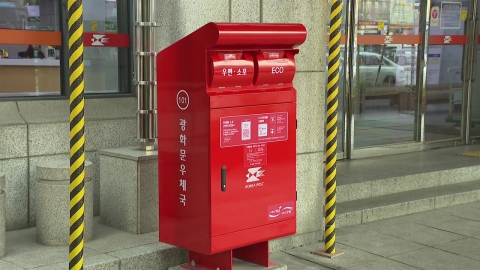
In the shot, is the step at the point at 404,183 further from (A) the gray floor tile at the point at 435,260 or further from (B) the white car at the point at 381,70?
(B) the white car at the point at 381,70

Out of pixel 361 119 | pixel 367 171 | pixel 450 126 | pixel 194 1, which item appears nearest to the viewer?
pixel 194 1

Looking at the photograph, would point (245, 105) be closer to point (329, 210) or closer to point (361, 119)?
point (329, 210)

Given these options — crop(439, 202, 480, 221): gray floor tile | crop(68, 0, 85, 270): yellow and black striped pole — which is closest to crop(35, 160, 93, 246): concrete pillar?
crop(68, 0, 85, 270): yellow and black striped pole

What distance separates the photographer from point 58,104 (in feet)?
22.9

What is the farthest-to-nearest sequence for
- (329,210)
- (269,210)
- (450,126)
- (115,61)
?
(450,126)
(115,61)
(329,210)
(269,210)

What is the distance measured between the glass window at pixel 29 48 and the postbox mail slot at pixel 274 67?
2441 mm

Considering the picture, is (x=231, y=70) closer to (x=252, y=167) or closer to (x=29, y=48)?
(x=252, y=167)

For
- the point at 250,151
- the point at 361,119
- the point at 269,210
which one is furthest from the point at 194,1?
the point at 361,119

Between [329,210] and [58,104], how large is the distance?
2.75 meters

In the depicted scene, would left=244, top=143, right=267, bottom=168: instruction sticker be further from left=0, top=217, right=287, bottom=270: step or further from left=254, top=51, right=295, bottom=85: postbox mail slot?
left=0, top=217, right=287, bottom=270: step

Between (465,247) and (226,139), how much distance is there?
10.2 feet

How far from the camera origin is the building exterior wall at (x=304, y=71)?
639 centimetres

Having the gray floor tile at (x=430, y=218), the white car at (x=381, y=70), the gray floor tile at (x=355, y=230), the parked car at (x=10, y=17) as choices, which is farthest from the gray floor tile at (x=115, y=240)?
the white car at (x=381, y=70)

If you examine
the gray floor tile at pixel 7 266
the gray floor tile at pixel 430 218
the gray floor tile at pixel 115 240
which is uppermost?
the gray floor tile at pixel 115 240
